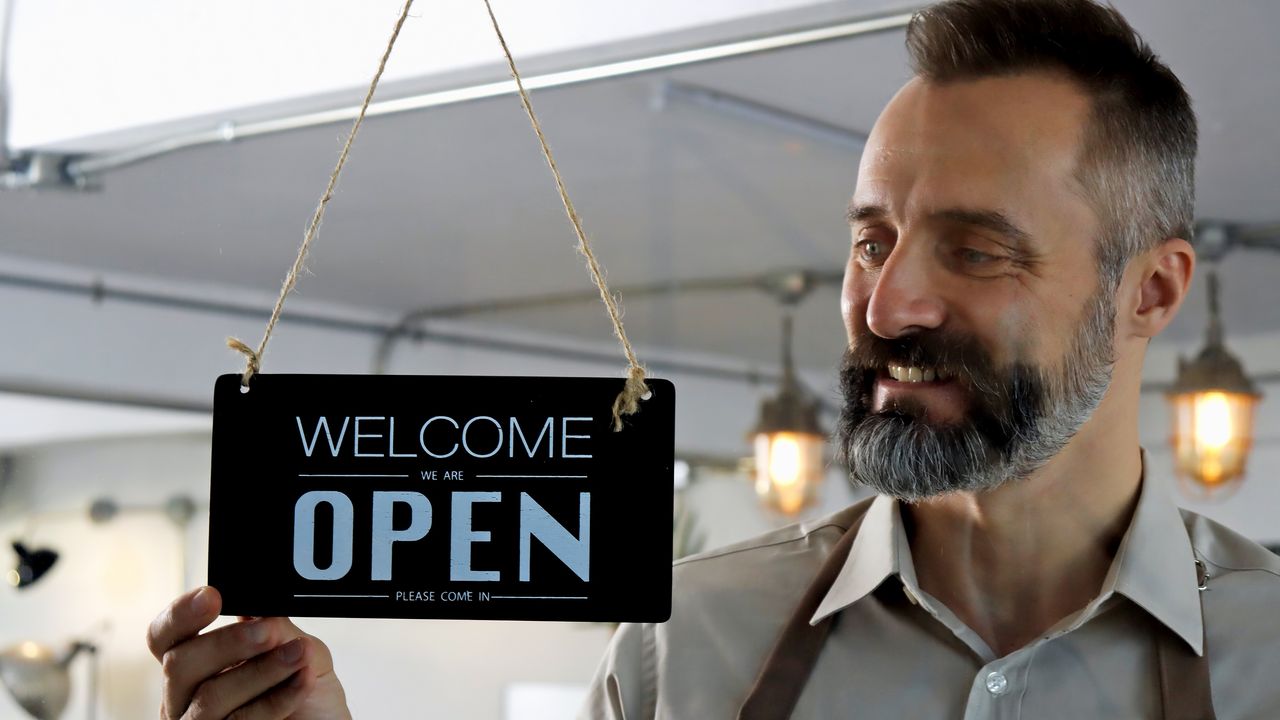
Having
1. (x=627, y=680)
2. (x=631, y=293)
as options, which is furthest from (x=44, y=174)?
(x=627, y=680)

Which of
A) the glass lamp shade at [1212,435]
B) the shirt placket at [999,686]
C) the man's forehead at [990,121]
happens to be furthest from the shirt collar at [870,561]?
the glass lamp shade at [1212,435]

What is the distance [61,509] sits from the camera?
88.8 inches

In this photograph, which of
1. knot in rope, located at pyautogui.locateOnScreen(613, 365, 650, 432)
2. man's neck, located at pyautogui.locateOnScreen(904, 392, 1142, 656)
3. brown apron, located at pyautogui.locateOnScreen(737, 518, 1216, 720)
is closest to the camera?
knot in rope, located at pyautogui.locateOnScreen(613, 365, 650, 432)

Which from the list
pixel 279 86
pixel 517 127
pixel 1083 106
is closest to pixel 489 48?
pixel 517 127

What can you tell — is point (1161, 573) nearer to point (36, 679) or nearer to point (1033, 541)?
point (1033, 541)

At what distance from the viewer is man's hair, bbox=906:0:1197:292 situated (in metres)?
1.25

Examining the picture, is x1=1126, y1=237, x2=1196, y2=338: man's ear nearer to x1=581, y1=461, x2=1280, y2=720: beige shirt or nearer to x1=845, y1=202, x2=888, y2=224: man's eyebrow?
x1=581, y1=461, x2=1280, y2=720: beige shirt

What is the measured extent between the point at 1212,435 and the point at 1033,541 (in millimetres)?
811

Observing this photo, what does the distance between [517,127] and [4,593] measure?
A: 46.0 inches

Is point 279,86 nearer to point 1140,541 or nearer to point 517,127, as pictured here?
point 517,127

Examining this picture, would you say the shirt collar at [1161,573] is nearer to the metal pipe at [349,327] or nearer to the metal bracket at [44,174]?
the metal pipe at [349,327]

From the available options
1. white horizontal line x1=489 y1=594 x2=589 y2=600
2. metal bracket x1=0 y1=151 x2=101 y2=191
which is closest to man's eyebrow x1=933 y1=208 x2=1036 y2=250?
white horizontal line x1=489 y1=594 x2=589 y2=600

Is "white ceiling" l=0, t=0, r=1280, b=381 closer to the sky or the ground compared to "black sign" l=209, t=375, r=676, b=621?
closer to the sky

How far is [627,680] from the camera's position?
128cm
